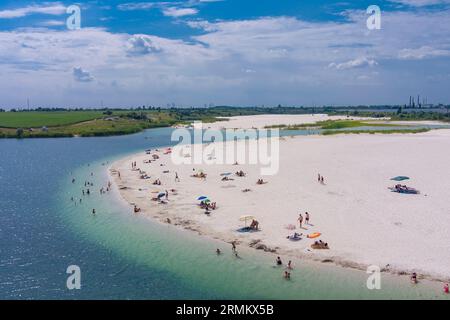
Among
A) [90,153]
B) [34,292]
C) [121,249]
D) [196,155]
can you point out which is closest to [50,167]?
[90,153]

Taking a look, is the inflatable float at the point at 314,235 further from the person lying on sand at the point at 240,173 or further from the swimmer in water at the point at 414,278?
the person lying on sand at the point at 240,173

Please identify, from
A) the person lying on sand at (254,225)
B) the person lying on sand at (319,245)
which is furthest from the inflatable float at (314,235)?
the person lying on sand at (254,225)

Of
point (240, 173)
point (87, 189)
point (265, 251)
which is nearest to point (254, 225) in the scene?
point (265, 251)

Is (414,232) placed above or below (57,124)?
below

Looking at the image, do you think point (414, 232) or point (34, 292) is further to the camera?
point (414, 232)
